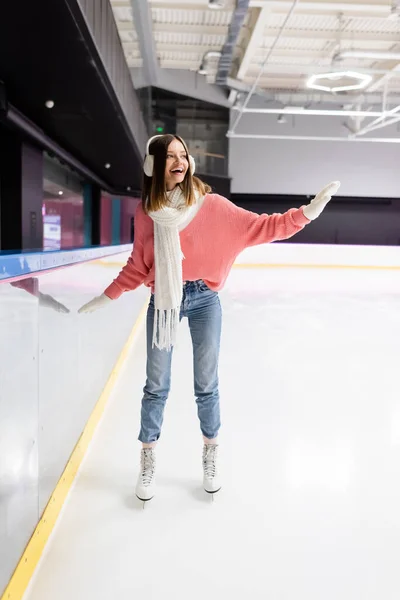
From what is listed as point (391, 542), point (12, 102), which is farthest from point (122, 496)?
point (12, 102)

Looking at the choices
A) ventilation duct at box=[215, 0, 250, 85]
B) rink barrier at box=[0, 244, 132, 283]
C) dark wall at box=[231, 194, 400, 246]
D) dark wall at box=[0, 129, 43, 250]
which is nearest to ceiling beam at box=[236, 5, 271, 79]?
ventilation duct at box=[215, 0, 250, 85]

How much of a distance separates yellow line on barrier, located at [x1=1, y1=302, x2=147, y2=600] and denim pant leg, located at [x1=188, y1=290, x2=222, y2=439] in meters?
0.55

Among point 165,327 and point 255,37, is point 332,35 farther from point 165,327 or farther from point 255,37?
point 165,327

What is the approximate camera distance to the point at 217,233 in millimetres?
1740

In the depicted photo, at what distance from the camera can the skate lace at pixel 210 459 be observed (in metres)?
1.98

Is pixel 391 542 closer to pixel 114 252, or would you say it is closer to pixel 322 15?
pixel 114 252

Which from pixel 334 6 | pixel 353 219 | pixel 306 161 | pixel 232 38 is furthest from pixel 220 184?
pixel 334 6

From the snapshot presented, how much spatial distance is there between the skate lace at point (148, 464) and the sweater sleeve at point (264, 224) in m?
0.86

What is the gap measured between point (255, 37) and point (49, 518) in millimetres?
9564

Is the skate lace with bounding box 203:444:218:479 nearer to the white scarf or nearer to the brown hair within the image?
the white scarf

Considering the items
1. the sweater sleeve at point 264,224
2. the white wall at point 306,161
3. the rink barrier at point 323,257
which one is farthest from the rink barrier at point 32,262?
the white wall at point 306,161

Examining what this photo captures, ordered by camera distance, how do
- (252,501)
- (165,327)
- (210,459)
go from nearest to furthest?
(165,327), (252,501), (210,459)

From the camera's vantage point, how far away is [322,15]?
9078 mm

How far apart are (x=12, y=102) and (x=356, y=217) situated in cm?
1261
